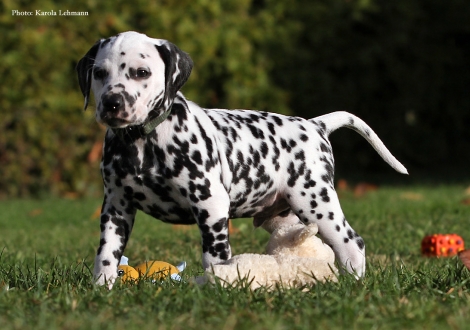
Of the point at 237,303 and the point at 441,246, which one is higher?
the point at 237,303

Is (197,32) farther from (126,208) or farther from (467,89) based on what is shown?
(126,208)

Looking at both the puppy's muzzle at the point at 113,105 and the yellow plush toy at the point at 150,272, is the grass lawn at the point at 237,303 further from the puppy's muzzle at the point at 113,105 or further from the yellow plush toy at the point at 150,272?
the puppy's muzzle at the point at 113,105

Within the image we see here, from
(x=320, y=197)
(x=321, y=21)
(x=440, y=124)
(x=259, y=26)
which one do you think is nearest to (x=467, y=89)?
(x=440, y=124)

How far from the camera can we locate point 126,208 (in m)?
4.52

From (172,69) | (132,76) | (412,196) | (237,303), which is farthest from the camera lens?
(412,196)

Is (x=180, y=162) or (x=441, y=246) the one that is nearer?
(x=180, y=162)

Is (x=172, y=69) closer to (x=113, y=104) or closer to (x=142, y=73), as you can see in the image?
(x=142, y=73)

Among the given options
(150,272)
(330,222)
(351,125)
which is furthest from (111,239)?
(351,125)

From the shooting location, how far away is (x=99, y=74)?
4.33m

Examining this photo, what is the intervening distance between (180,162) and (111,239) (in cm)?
61

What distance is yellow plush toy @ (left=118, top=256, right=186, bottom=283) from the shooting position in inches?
170

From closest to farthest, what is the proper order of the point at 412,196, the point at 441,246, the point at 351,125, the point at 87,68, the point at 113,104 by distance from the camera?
the point at 113,104 → the point at 87,68 → the point at 351,125 → the point at 441,246 → the point at 412,196

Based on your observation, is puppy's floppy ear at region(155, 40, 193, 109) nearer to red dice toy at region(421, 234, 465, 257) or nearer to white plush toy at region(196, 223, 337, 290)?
white plush toy at region(196, 223, 337, 290)

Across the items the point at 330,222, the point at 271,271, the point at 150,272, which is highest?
the point at 330,222
